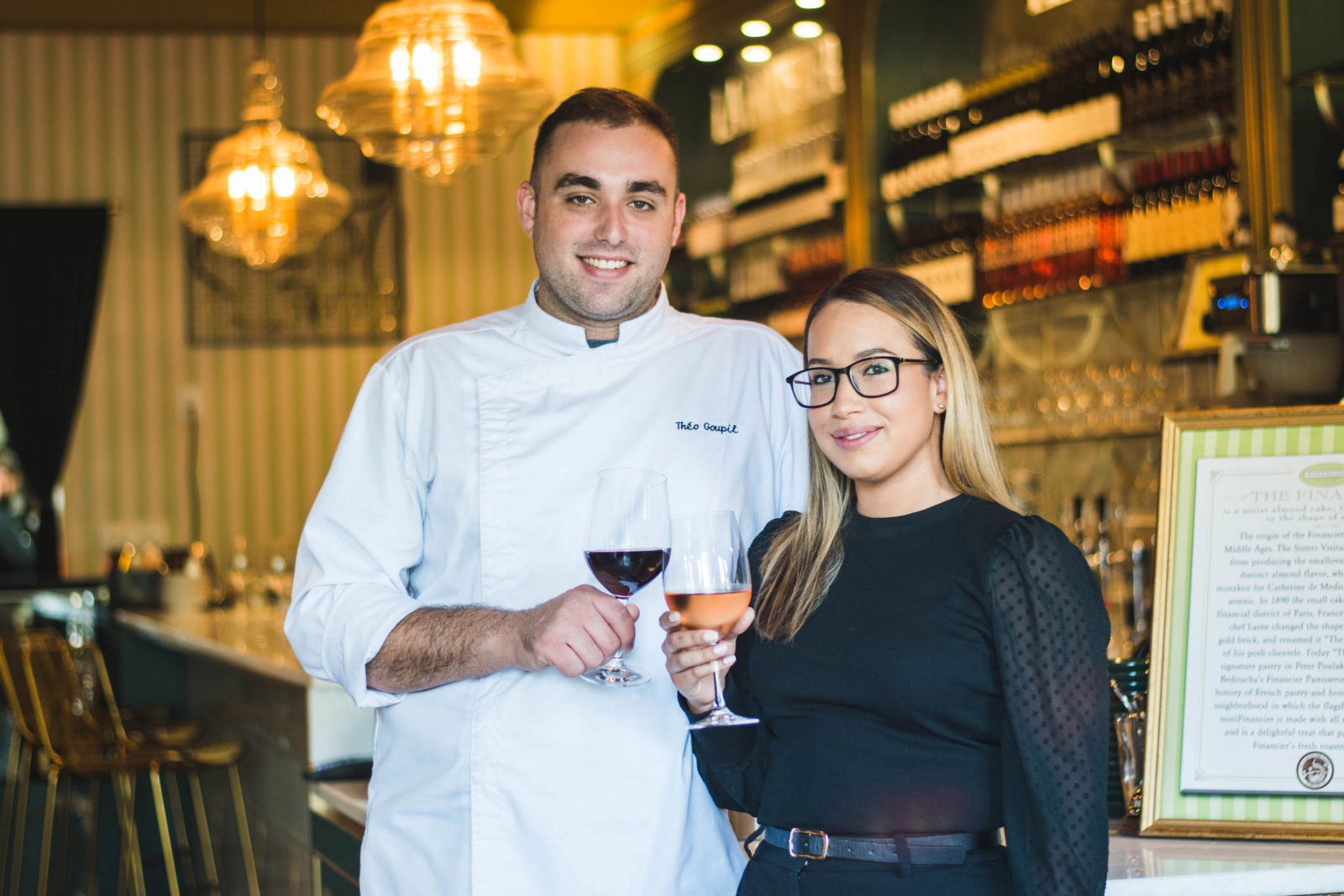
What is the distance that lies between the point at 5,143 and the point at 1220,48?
5.83 m

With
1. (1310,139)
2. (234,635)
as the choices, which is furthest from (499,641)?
(234,635)

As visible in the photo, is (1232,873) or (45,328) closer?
(1232,873)

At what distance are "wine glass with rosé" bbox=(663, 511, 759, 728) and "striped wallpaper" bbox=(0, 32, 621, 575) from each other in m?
6.17

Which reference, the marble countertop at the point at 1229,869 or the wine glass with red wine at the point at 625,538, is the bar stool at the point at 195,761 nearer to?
the wine glass with red wine at the point at 625,538

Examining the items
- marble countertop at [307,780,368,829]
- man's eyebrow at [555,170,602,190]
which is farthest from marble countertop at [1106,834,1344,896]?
marble countertop at [307,780,368,829]

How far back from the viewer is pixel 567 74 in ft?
24.8

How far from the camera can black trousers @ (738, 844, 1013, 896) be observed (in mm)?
1416

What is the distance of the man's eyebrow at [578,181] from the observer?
1814 millimetres

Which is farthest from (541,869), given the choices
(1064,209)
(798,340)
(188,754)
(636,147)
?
(798,340)

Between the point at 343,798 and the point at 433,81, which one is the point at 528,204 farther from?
the point at 433,81

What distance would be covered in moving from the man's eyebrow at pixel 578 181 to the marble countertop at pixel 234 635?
127cm

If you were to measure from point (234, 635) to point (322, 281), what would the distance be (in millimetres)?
3307

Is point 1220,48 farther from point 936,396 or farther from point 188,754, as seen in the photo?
point 188,754

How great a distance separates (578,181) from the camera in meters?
1.82
